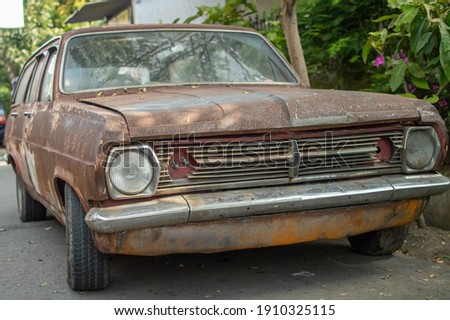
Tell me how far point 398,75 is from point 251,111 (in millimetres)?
1863

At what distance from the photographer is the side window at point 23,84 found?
6508 millimetres

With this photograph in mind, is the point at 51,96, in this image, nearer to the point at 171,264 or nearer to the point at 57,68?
the point at 57,68

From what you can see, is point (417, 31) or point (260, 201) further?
point (417, 31)

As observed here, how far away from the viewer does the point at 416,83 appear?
200 inches

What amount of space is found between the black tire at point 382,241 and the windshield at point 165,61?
4.55ft

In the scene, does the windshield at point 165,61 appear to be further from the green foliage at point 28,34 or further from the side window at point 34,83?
the green foliage at point 28,34

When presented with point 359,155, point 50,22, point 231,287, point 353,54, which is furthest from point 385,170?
point 50,22

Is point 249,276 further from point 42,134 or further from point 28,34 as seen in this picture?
point 28,34

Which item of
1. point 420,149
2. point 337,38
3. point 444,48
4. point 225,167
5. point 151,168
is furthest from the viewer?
point 337,38

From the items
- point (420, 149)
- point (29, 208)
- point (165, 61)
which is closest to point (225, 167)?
point (420, 149)

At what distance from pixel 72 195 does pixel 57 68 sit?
4.26 feet

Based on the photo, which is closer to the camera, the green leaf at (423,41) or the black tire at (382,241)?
the black tire at (382,241)

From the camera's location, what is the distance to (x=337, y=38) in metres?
8.33

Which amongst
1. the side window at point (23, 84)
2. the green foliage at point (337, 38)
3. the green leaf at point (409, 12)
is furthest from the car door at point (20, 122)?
the green foliage at point (337, 38)
